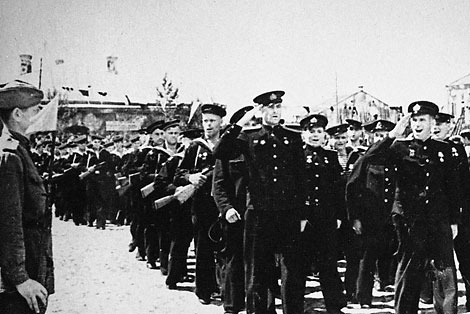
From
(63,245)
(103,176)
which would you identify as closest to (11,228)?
(63,245)

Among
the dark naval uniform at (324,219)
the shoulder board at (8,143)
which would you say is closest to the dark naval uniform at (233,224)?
the dark naval uniform at (324,219)

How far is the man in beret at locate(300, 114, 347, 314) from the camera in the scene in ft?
13.8

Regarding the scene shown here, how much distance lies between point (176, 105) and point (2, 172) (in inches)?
106

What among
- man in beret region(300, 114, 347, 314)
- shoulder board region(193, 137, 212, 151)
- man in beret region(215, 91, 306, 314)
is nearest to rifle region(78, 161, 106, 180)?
shoulder board region(193, 137, 212, 151)

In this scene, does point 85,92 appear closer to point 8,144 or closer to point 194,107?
A: point 194,107

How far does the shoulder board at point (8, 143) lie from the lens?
2.64 meters

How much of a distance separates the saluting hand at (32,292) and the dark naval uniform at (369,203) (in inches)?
99.9

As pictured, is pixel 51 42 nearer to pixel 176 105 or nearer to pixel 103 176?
pixel 176 105

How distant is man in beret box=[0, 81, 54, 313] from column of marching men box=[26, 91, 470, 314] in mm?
769

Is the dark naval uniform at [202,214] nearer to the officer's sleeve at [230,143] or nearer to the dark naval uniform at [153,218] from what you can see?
the officer's sleeve at [230,143]

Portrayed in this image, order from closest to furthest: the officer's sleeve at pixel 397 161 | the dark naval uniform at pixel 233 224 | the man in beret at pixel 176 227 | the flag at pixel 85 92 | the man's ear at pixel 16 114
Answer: the man's ear at pixel 16 114
the officer's sleeve at pixel 397 161
the dark naval uniform at pixel 233 224
the flag at pixel 85 92
the man in beret at pixel 176 227

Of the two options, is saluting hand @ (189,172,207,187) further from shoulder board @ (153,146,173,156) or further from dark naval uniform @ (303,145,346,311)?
shoulder board @ (153,146,173,156)

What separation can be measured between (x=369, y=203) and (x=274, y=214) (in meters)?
1.03

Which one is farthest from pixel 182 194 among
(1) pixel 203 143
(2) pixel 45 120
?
(2) pixel 45 120
